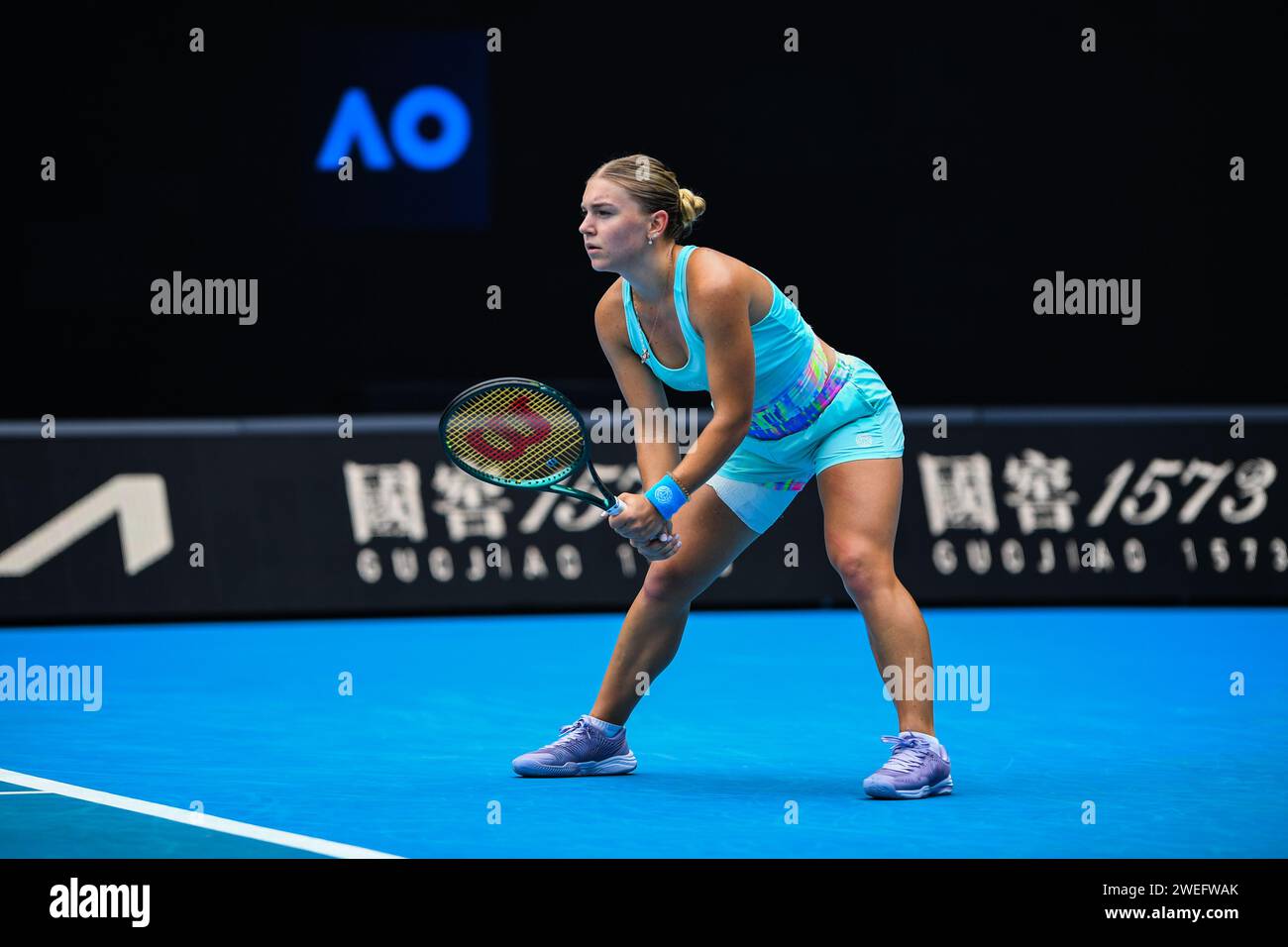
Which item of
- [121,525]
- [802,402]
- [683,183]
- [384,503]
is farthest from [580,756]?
[683,183]

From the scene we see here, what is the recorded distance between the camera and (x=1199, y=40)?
46.6ft

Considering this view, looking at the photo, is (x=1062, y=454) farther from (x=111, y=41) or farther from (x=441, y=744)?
(x=111, y=41)

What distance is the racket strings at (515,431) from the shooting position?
5258mm

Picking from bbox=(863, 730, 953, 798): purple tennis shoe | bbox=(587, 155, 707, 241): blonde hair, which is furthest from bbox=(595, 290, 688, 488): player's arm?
bbox=(863, 730, 953, 798): purple tennis shoe

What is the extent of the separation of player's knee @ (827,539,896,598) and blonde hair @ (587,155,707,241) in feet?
3.05

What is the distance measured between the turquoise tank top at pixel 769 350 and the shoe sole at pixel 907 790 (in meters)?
1.05

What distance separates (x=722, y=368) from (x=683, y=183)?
29.6ft

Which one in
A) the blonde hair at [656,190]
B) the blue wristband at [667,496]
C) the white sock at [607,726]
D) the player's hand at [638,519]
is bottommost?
the white sock at [607,726]

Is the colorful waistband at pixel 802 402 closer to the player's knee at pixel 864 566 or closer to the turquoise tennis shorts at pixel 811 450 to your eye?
the turquoise tennis shorts at pixel 811 450

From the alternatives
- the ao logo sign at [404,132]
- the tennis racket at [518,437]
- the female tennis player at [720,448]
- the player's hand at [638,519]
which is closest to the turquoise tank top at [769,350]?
the female tennis player at [720,448]

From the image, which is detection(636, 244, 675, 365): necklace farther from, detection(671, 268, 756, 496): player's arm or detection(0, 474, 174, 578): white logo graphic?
detection(0, 474, 174, 578): white logo graphic

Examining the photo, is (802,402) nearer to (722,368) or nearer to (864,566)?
(722,368)

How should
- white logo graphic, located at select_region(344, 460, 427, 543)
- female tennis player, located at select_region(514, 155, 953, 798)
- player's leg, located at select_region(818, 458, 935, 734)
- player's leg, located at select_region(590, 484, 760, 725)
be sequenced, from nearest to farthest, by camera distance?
female tennis player, located at select_region(514, 155, 953, 798)
player's leg, located at select_region(818, 458, 935, 734)
player's leg, located at select_region(590, 484, 760, 725)
white logo graphic, located at select_region(344, 460, 427, 543)

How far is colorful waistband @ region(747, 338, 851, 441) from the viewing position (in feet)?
17.8
